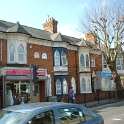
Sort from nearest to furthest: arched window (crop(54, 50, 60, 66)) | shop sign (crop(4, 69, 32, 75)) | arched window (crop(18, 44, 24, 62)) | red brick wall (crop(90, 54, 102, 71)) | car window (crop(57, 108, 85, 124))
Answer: car window (crop(57, 108, 85, 124)), shop sign (crop(4, 69, 32, 75)), arched window (crop(18, 44, 24, 62)), arched window (crop(54, 50, 60, 66)), red brick wall (crop(90, 54, 102, 71))

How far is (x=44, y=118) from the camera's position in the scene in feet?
22.0

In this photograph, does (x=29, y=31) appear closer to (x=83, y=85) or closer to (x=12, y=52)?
(x=12, y=52)

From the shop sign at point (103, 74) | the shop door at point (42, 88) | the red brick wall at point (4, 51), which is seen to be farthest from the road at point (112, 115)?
the shop sign at point (103, 74)

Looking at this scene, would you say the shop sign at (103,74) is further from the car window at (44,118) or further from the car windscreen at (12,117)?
the car windscreen at (12,117)

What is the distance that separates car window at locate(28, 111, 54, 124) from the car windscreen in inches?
7.0

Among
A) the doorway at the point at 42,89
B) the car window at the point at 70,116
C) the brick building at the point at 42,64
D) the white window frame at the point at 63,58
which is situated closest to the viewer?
the car window at the point at 70,116

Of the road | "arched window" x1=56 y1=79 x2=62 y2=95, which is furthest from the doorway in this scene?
the road

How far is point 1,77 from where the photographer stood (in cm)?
2767

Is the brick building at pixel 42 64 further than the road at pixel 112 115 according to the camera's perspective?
Yes

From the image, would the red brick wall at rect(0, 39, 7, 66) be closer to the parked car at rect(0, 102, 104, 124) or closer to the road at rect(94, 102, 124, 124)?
the road at rect(94, 102, 124, 124)

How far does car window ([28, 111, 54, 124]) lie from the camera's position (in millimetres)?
6533

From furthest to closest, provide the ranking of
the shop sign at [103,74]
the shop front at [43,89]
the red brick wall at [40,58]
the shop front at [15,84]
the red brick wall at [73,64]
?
the shop sign at [103,74] → the red brick wall at [73,64] → the shop front at [43,89] → the red brick wall at [40,58] → the shop front at [15,84]

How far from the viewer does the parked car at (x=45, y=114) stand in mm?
6526

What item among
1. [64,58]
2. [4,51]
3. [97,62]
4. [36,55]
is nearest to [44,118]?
[4,51]
